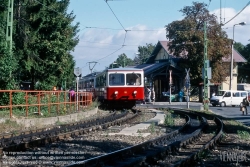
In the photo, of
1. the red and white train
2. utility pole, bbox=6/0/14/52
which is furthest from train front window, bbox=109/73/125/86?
utility pole, bbox=6/0/14/52

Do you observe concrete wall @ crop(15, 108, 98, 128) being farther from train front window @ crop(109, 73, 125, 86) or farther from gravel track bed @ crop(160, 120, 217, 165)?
gravel track bed @ crop(160, 120, 217, 165)

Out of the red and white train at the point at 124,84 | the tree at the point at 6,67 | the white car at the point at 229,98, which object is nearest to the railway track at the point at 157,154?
the tree at the point at 6,67

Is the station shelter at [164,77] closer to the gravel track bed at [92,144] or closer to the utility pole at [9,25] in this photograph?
the utility pole at [9,25]

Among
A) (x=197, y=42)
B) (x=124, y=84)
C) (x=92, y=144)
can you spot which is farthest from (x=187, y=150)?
(x=197, y=42)

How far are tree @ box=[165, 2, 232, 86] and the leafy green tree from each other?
90.5ft

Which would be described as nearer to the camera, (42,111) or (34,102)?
(34,102)

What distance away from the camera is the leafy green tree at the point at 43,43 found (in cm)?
Result: 3016

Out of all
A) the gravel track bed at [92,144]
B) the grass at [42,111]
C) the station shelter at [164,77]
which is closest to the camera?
the gravel track bed at [92,144]

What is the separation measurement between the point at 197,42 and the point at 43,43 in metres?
29.9

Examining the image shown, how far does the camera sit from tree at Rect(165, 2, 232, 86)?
57.2 meters

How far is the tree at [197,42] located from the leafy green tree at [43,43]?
1087 inches

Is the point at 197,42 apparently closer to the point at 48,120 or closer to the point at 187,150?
the point at 48,120

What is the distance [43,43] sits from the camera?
30.4m

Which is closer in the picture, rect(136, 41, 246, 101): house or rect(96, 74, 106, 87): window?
rect(96, 74, 106, 87): window
